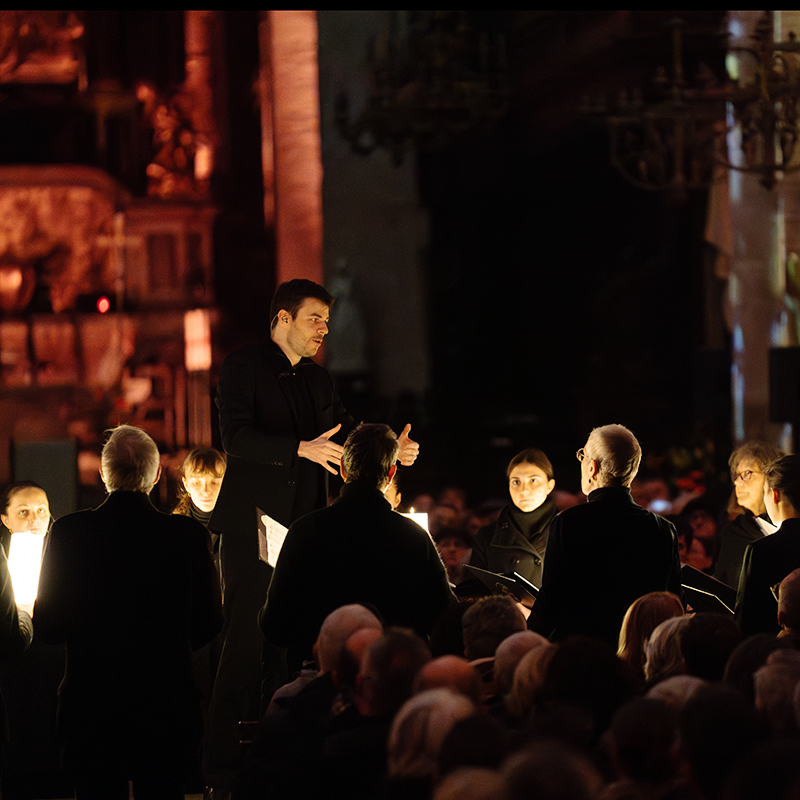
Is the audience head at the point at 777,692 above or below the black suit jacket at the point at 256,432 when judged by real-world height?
below

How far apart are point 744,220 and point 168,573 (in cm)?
1007

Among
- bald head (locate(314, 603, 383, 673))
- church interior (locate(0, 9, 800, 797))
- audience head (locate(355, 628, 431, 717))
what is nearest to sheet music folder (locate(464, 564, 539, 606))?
bald head (locate(314, 603, 383, 673))

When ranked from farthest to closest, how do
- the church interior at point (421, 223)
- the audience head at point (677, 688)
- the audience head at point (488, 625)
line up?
the church interior at point (421, 223), the audience head at point (488, 625), the audience head at point (677, 688)

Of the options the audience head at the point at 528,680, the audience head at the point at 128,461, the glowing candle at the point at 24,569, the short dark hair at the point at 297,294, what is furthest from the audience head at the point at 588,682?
the glowing candle at the point at 24,569

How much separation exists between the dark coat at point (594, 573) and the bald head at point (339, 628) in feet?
2.48

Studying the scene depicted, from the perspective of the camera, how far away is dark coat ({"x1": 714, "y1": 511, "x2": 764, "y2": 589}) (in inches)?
196

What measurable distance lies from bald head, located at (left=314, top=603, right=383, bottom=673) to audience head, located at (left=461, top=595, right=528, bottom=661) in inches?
10.7

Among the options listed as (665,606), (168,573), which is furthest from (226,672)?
(665,606)

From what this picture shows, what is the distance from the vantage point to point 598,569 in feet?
11.8

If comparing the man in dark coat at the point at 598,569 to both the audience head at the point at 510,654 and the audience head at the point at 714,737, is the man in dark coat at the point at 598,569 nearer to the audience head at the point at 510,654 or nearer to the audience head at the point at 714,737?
the audience head at the point at 510,654

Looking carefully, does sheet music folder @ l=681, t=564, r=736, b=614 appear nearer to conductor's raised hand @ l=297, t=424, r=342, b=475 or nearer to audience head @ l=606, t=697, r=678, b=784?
conductor's raised hand @ l=297, t=424, r=342, b=475

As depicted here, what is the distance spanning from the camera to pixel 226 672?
4125 millimetres

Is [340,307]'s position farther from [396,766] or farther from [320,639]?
[396,766]

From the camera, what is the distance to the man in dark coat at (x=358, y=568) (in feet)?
11.3
